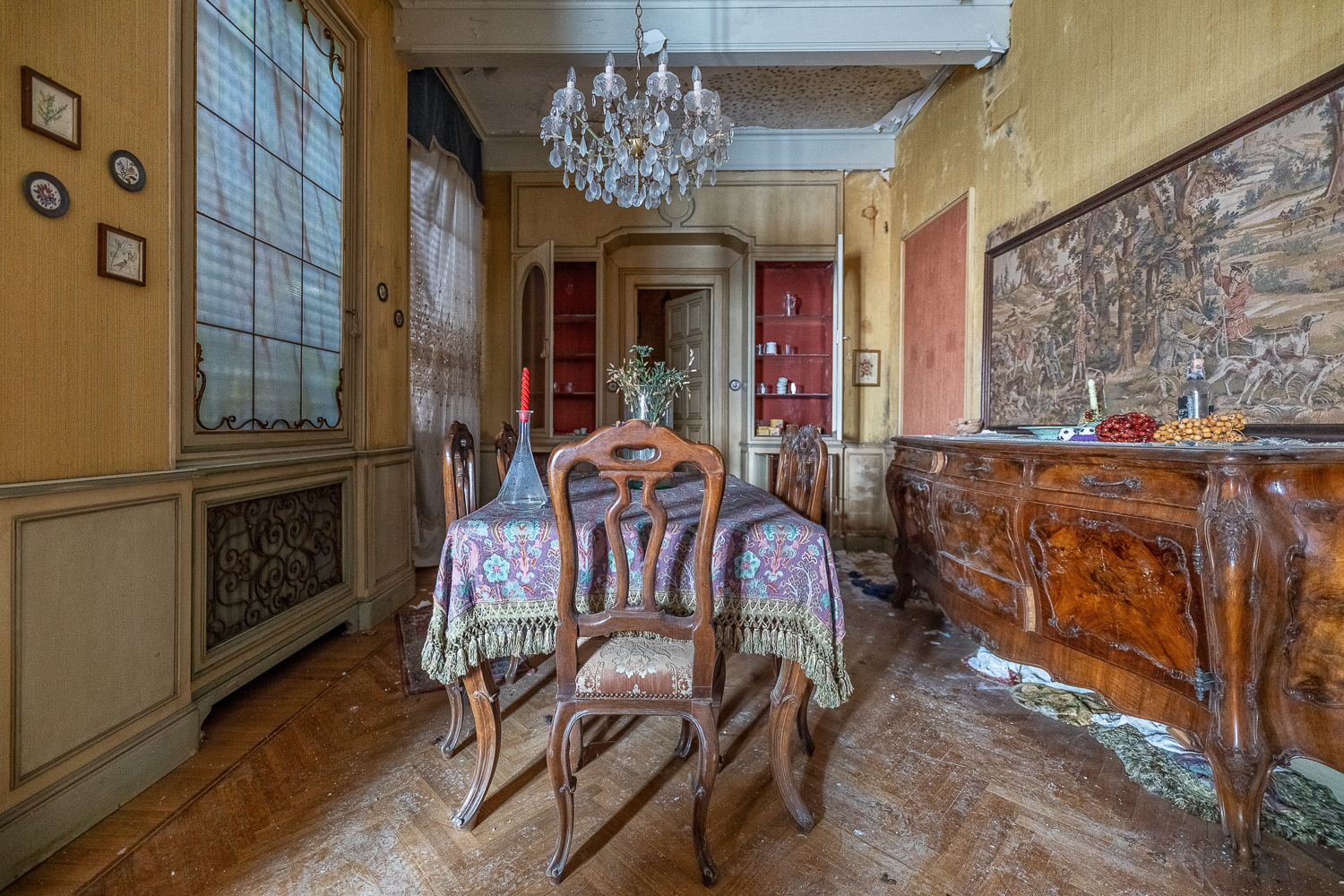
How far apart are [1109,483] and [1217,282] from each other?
90 cm

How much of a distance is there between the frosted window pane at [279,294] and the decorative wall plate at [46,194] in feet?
2.77

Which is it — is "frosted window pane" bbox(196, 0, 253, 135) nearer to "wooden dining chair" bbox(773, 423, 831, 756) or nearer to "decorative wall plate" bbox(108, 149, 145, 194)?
"decorative wall plate" bbox(108, 149, 145, 194)

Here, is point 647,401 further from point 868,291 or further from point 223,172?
point 868,291

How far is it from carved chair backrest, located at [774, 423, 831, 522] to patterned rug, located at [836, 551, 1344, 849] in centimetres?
123

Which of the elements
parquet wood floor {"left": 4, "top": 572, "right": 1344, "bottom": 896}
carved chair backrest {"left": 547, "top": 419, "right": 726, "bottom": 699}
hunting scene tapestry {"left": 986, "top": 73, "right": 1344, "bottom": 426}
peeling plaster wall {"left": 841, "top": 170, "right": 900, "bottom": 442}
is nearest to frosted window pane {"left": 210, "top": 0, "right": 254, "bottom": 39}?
carved chair backrest {"left": 547, "top": 419, "right": 726, "bottom": 699}

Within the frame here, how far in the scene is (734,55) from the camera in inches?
128

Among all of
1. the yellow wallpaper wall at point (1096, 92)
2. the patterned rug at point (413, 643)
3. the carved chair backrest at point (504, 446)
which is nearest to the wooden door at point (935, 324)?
the yellow wallpaper wall at point (1096, 92)

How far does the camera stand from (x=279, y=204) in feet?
7.80

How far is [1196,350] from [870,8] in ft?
8.52

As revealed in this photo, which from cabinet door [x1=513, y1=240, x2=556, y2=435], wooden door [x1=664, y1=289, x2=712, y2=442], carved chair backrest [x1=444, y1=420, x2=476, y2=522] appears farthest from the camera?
wooden door [x1=664, y1=289, x2=712, y2=442]

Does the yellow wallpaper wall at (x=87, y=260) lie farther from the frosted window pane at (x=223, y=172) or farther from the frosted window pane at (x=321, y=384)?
the frosted window pane at (x=321, y=384)

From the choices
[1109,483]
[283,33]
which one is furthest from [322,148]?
[1109,483]

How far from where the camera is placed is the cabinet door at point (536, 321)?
4.32 metres

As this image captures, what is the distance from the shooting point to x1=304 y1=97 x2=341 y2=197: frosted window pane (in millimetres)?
2549
